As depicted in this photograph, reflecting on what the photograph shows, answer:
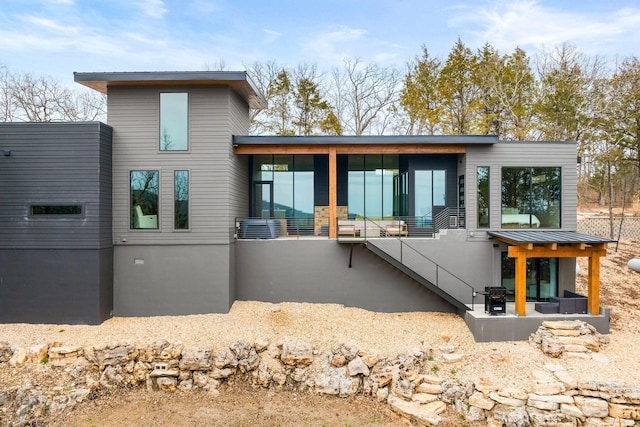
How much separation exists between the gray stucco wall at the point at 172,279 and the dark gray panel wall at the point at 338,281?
148 centimetres

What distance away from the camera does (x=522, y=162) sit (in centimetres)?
1317

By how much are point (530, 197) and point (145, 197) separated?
40.5 feet

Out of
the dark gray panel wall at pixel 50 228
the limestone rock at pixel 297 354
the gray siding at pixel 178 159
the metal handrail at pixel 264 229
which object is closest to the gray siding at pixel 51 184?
the dark gray panel wall at pixel 50 228

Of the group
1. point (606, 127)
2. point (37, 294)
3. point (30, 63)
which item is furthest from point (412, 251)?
point (30, 63)

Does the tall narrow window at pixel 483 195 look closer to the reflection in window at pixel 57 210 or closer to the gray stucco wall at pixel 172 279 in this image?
the gray stucco wall at pixel 172 279

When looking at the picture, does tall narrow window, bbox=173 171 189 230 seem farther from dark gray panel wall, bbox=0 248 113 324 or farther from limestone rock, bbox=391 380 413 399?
limestone rock, bbox=391 380 413 399

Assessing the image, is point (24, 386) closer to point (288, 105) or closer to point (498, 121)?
point (288, 105)

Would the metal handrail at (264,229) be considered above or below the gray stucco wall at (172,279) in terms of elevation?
above

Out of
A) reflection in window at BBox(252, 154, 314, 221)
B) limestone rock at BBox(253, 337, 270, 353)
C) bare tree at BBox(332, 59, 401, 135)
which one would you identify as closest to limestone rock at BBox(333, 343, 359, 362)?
limestone rock at BBox(253, 337, 270, 353)

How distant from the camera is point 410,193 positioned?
14500 millimetres

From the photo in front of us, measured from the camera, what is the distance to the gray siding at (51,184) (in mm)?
10969

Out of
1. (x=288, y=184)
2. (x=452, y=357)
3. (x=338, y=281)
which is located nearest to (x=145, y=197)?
(x=288, y=184)

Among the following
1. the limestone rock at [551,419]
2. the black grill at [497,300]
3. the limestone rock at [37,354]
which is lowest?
the limestone rock at [551,419]

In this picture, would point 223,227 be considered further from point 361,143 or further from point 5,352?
point 5,352
